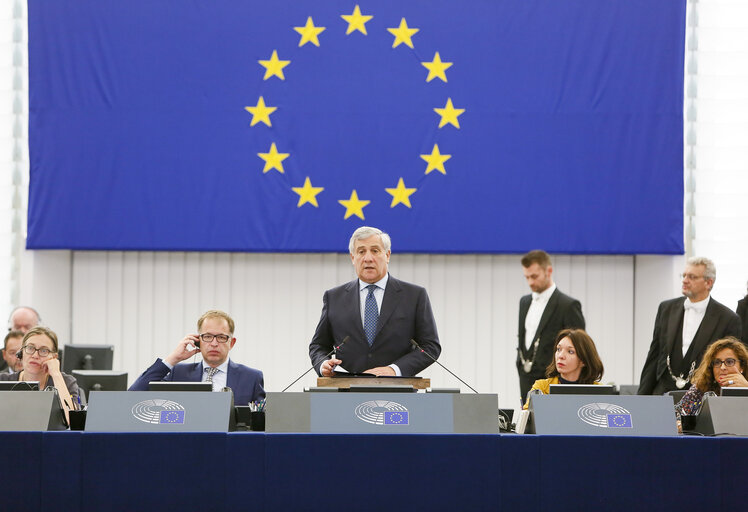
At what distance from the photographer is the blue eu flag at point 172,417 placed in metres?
3.50

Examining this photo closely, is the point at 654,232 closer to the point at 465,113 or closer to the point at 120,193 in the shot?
the point at 465,113

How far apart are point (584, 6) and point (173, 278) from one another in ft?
12.7

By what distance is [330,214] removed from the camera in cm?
721

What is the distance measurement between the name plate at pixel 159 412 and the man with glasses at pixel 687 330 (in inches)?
117

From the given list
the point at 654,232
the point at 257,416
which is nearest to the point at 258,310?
the point at 654,232

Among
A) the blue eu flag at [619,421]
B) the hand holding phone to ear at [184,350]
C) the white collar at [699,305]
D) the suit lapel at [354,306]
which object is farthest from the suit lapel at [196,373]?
the white collar at [699,305]

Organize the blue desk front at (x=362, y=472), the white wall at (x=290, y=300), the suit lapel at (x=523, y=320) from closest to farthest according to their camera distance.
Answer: the blue desk front at (x=362, y=472) < the suit lapel at (x=523, y=320) < the white wall at (x=290, y=300)

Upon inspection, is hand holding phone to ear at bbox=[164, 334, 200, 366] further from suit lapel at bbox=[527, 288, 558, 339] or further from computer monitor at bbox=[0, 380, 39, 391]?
suit lapel at bbox=[527, 288, 558, 339]

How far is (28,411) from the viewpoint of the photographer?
3521 mm

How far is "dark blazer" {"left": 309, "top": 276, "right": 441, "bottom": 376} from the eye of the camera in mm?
4426

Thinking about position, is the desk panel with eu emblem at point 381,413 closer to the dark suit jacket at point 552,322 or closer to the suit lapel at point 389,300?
the suit lapel at point 389,300

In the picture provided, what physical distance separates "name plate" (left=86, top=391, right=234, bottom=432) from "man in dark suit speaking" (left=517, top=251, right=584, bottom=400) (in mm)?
3111

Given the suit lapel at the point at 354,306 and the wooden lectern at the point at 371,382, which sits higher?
the suit lapel at the point at 354,306

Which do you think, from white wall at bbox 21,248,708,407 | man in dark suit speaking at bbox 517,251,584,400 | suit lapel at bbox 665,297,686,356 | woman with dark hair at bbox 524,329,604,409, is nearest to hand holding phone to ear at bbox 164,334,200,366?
woman with dark hair at bbox 524,329,604,409
